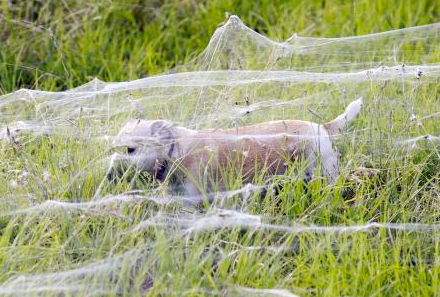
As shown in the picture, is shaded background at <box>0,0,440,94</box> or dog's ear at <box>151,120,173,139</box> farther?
shaded background at <box>0,0,440,94</box>

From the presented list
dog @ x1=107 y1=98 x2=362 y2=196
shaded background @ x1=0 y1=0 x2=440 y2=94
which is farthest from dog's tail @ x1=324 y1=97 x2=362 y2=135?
shaded background @ x1=0 y1=0 x2=440 y2=94

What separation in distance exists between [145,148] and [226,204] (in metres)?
0.59

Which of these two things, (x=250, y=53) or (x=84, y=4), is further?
(x=84, y=4)

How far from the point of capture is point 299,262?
10.8 ft

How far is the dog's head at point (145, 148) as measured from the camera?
3.82 meters

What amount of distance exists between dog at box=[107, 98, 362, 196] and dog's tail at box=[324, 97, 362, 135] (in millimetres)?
26

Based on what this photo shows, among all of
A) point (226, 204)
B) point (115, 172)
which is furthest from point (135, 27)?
point (226, 204)

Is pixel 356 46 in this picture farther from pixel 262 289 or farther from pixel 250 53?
pixel 262 289

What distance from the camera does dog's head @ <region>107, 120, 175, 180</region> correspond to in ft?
12.5

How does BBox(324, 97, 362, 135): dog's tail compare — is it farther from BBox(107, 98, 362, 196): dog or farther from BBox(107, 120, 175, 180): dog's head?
BBox(107, 120, 175, 180): dog's head

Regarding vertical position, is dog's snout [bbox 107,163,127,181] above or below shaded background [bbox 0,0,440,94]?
below

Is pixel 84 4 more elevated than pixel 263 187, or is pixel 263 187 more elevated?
pixel 84 4

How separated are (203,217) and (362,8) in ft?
11.8

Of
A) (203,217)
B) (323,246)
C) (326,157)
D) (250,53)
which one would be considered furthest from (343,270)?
(250,53)
